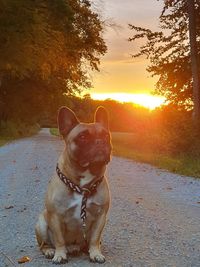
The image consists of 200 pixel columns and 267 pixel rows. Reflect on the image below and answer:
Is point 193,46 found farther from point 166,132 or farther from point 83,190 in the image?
point 83,190

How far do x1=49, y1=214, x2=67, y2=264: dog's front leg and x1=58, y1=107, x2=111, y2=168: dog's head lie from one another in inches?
23.5

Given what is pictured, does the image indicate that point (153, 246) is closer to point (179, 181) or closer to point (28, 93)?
point (179, 181)

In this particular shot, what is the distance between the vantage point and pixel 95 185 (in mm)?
5656

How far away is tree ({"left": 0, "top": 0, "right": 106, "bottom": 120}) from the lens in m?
29.3

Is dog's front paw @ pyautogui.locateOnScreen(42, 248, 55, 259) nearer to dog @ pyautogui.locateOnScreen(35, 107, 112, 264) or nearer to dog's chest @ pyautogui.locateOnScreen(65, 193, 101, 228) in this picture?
dog @ pyautogui.locateOnScreen(35, 107, 112, 264)

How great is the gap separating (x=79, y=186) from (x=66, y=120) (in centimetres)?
65

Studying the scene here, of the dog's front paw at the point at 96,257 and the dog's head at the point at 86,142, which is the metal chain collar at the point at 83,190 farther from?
the dog's front paw at the point at 96,257

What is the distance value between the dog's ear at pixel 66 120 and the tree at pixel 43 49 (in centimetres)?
2340

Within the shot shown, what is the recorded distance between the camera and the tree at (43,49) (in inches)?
1154

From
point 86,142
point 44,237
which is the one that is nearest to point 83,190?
point 86,142

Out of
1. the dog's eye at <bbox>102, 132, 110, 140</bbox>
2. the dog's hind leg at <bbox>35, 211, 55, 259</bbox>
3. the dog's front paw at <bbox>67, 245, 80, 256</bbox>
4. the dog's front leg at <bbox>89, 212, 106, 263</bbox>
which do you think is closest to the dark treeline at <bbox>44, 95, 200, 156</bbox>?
the dog's hind leg at <bbox>35, 211, 55, 259</bbox>

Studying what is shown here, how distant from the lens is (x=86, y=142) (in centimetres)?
548

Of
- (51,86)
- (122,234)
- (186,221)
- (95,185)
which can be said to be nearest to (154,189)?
(186,221)

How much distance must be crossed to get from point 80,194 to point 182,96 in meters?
31.3
